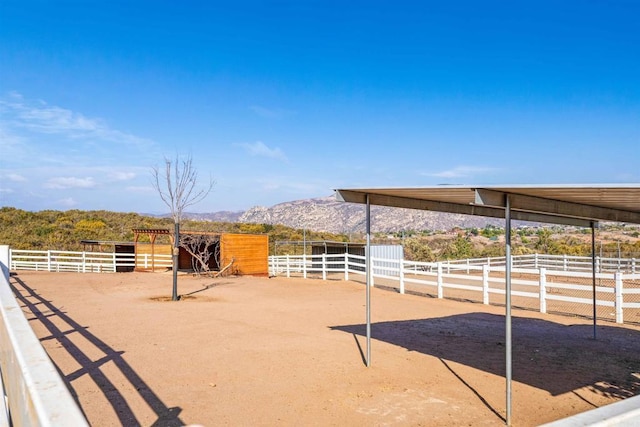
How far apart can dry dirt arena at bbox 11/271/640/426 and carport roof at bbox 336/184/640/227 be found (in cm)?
214

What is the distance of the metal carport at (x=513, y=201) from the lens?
4.90 m

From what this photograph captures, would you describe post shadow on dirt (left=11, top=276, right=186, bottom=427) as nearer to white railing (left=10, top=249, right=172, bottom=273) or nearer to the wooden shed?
the wooden shed

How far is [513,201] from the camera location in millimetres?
5277

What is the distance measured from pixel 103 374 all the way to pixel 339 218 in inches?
4002

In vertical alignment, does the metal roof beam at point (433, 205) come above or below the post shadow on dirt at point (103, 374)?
above

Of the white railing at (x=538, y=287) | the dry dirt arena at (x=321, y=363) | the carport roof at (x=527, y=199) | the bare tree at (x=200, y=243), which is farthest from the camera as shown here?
the bare tree at (x=200, y=243)

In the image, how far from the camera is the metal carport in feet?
16.1

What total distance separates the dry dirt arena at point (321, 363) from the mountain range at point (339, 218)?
272 ft

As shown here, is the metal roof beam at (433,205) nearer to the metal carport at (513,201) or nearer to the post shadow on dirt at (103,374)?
the metal carport at (513,201)

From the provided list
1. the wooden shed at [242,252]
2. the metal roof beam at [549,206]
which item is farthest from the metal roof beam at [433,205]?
the wooden shed at [242,252]

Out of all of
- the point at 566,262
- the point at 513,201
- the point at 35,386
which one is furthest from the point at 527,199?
the point at 566,262

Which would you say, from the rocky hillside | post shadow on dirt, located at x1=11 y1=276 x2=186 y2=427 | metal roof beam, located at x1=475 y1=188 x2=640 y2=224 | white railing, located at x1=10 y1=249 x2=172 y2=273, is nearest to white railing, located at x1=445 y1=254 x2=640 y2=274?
white railing, located at x1=10 y1=249 x2=172 y2=273

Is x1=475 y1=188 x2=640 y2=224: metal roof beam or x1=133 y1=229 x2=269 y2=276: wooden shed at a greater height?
x1=475 y1=188 x2=640 y2=224: metal roof beam

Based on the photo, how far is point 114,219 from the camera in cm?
5734
